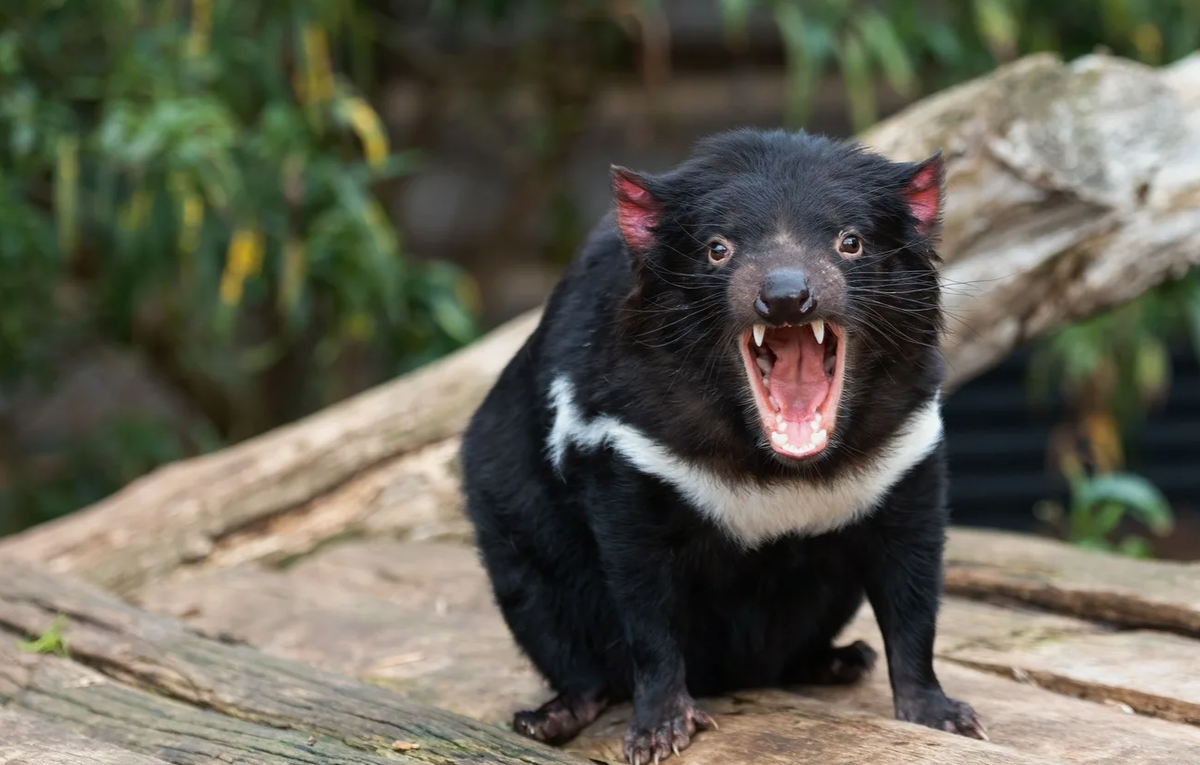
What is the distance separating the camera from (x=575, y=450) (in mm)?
2596

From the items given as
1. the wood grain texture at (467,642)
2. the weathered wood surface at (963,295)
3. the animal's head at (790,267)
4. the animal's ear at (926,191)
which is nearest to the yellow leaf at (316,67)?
the weathered wood surface at (963,295)

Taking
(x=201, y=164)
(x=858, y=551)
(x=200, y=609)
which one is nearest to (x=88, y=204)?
(x=201, y=164)

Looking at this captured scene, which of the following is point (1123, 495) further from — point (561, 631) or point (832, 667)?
point (561, 631)

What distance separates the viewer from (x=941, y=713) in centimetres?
251

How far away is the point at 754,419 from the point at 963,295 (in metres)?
1.46

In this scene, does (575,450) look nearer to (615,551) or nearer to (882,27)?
(615,551)

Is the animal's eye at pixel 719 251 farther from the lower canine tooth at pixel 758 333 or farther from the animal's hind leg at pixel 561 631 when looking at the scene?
the animal's hind leg at pixel 561 631

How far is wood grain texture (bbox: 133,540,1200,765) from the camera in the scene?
250 cm

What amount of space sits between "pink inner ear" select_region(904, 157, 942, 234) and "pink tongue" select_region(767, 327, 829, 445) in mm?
297

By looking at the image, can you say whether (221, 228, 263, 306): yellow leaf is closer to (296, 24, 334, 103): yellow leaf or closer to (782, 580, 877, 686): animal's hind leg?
(296, 24, 334, 103): yellow leaf

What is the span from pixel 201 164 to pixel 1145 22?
326cm

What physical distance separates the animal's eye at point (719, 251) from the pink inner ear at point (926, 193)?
1.09ft

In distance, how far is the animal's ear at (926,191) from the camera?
2490mm

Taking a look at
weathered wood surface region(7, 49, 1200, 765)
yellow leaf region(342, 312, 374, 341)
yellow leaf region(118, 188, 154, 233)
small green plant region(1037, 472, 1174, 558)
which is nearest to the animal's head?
weathered wood surface region(7, 49, 1200, 765)
